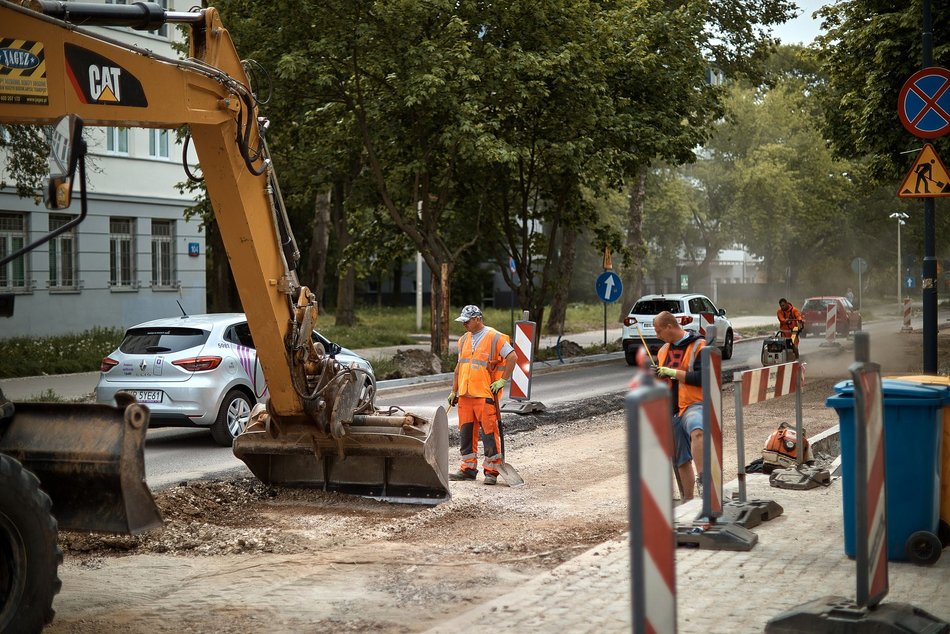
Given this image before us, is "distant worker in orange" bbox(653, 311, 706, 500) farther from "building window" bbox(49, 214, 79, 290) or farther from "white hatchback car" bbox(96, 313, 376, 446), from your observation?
"building window" bbox(49, 214, 79, 290)

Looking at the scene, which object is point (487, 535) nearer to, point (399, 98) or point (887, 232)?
point (399, 98)

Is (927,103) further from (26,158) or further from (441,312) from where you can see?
(26,158)

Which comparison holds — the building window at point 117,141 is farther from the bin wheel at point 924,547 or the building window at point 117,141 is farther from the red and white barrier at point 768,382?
the bin wheel at point 924,547

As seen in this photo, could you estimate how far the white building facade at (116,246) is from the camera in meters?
28.7

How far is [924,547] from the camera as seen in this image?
6.94 metres

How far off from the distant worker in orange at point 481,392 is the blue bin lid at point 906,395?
13.0 feet

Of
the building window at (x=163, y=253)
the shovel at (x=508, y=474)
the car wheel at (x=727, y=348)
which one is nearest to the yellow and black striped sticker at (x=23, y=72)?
the shovel at (x=508, y=474)

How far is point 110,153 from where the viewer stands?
32.1 meters

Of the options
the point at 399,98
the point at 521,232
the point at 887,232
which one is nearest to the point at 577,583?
the point at 399,98

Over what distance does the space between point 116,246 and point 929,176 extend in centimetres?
2470

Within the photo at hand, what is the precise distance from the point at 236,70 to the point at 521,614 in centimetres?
510

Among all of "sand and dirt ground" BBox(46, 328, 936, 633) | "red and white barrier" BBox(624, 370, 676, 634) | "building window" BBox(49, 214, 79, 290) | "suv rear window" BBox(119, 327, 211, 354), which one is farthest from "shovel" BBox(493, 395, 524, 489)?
"building window" BBox(49, 214, 79, 290)

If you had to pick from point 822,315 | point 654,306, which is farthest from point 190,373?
point 822,315

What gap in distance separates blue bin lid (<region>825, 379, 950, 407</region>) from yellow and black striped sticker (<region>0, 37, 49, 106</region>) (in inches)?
197
